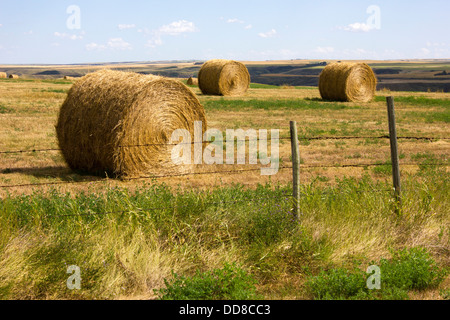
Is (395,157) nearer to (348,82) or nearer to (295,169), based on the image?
(295,169)

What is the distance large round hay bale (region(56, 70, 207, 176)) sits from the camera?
9.75 meters

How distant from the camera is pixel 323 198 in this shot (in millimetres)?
6418

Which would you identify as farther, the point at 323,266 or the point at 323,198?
the point at 323,198

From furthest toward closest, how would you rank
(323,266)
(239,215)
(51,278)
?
(239,215)
(323,266)
(51,278)

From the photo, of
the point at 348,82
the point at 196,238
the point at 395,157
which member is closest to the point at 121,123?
the point at 196,238

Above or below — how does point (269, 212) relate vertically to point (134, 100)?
below

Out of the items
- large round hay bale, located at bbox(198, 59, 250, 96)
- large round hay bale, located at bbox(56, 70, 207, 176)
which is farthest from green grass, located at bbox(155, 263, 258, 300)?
large round hay bale, located at bbox(198, 59, 250, 96)

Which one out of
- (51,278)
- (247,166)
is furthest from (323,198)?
(247,166)

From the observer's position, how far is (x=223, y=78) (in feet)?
97.9

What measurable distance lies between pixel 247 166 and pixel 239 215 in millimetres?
4875

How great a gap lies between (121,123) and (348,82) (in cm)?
1884

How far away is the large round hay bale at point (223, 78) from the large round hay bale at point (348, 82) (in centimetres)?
521

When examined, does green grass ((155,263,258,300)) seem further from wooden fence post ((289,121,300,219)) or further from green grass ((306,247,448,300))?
wooden fence post ((289,121,300,219))
